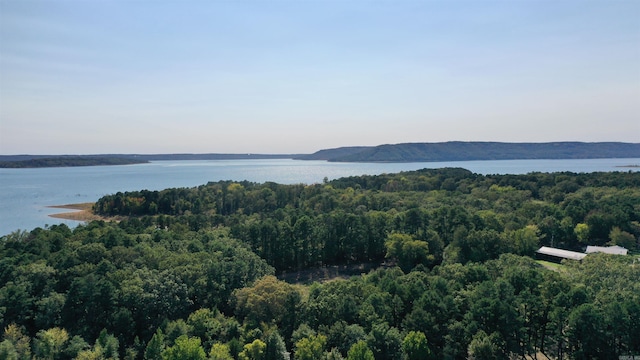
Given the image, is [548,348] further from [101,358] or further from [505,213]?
[505,213]

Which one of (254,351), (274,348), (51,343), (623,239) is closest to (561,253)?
(623,239)

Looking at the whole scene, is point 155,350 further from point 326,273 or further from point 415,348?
point 326,273

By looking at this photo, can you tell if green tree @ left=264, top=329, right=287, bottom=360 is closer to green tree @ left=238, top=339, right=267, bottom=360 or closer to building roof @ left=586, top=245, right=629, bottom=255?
green tree @ left=238, top=339, right=267, bottom=360

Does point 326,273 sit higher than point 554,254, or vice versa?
point 554,254

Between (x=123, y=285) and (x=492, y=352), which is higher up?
(x=123, y=285)

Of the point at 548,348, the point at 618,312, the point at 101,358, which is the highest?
the point at 618,312

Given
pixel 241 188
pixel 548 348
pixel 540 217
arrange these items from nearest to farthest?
pixel 548 348, pixel 540 217, pixel 241 188

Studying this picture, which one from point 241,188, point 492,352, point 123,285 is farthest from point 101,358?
point 241,188
